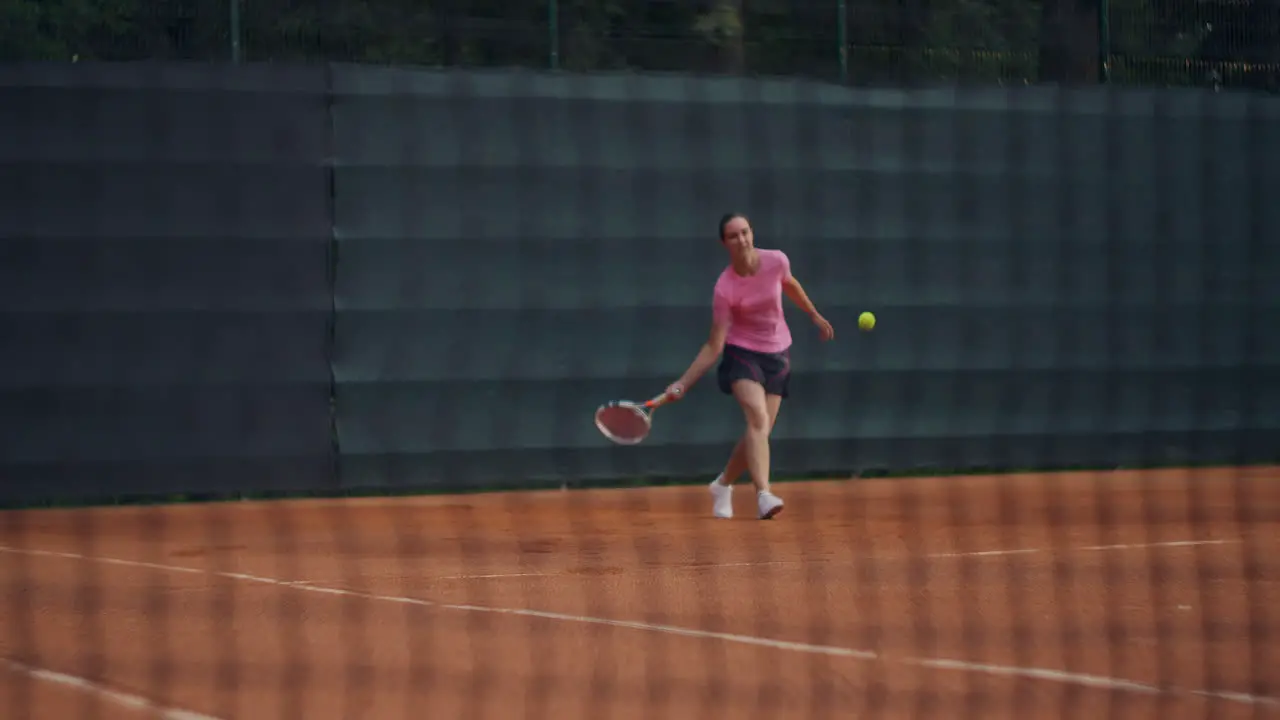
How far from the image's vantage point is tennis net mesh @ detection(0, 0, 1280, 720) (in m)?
7.93

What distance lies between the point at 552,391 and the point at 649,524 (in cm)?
171

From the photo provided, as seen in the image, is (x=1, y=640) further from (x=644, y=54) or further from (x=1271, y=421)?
(x=1271, y=421)

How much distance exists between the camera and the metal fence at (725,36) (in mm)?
9477

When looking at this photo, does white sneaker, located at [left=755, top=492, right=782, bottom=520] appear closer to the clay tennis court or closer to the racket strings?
the clay tennis court

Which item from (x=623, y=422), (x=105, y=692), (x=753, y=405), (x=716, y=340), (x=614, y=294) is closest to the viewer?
(x=105, y=692)

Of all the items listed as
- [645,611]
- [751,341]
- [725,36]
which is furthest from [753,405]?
[725,36]

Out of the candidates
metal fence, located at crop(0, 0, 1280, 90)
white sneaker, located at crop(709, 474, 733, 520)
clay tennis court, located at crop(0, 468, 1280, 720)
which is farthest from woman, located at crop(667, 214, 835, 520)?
metal fence, located at crop(0, 0, 1280, 90)

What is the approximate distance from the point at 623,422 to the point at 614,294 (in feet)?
4.51

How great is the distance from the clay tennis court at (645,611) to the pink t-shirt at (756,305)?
0.89 meters

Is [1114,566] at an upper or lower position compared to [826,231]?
lower

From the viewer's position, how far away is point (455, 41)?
10.0 metres

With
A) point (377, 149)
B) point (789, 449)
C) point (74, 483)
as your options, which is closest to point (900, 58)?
point (789, 449)

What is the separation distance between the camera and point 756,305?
8477 mm

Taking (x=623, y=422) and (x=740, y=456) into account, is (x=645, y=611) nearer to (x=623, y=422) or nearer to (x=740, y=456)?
(x=740, y=456)
